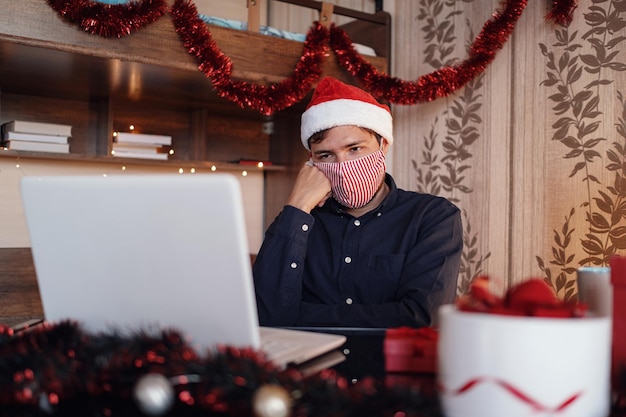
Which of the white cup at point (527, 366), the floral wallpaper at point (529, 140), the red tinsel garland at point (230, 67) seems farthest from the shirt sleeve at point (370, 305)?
the red tinsel garland at point (230, 67)

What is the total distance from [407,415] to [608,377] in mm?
192

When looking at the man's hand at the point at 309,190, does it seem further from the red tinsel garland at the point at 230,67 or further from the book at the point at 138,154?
the book at the point at 138,154

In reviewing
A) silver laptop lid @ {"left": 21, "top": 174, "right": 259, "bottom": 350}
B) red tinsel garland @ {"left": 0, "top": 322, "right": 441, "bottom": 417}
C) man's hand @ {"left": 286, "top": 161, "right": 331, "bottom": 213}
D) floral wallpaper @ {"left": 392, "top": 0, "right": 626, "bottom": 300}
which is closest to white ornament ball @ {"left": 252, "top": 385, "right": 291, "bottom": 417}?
red tinsel garland @ {"left": 0, "top": 322, "right": 441, "bottom": 417}

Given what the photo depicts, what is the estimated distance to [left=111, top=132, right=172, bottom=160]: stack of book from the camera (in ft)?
10.1

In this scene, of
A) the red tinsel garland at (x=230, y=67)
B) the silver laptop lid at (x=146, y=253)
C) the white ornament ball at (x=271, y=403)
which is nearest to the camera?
the white ornament ball at (x=271, y=403)

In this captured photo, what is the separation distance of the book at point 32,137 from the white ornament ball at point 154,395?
2557 millimetres

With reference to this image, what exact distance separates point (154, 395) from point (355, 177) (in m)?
1.29

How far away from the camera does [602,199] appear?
2338 millimetres

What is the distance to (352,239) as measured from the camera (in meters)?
1.81

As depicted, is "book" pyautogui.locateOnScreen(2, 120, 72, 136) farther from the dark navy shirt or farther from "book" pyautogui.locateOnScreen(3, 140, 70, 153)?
the dark navy shirt

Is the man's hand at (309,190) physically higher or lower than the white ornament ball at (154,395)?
higher

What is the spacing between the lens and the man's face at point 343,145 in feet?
6.03

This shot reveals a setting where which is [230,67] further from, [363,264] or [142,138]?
[363,264]

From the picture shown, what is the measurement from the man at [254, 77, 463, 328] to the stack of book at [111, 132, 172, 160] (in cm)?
135
